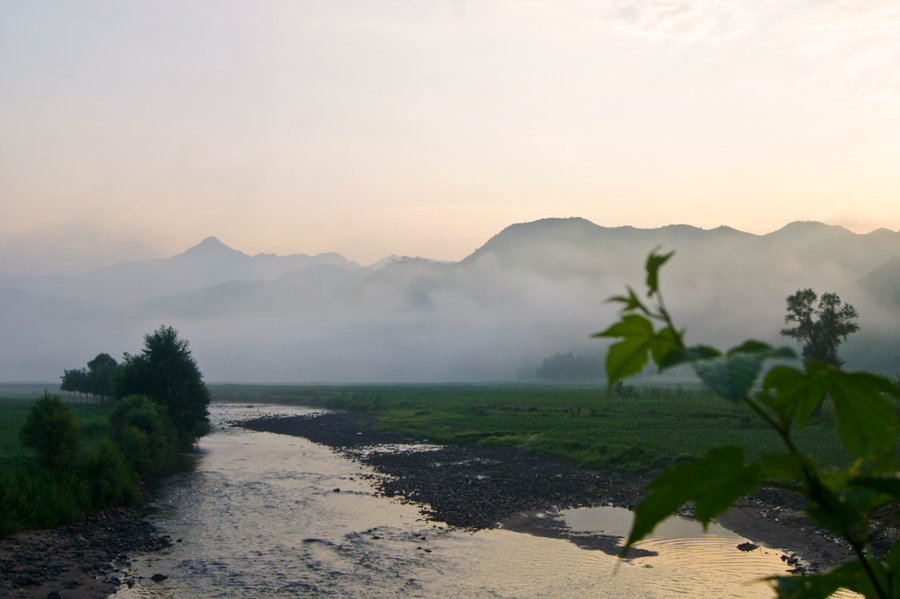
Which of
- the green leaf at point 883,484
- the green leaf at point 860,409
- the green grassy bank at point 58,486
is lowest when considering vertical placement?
the green grassy bank at point 58,486

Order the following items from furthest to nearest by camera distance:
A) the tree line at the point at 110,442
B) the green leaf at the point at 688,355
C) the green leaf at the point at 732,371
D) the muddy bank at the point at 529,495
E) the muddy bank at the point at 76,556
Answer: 1. the tree line at the point at 110,442
2. the muddy bank at the point at 529,495
3. the muddy bank at the point at 76,556
4. the green leaf at the point at 688,355
5. the green leaf at the point at 732,371

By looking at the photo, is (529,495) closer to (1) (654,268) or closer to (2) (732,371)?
(1) (654,268)

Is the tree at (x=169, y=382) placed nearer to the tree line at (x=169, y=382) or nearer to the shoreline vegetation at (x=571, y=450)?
the tree line at (x=169, y=382)

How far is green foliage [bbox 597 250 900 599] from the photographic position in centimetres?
84

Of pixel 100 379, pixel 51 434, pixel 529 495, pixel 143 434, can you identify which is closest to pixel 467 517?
pixel 529 495

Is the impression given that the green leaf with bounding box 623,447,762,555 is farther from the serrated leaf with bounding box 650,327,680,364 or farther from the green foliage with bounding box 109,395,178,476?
Answer: the green foliage with bounding box 109,395,178,476

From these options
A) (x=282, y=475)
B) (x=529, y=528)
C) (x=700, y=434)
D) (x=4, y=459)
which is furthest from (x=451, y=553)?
(x=700, y=434)

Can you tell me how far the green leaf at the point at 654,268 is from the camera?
89 cm

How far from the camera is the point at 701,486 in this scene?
89cm

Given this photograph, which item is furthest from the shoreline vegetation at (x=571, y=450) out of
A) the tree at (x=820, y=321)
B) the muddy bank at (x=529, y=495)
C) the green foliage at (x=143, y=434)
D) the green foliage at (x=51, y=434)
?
the tree at (x=820, y=321)

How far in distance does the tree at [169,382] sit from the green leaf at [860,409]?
5187 centimetres

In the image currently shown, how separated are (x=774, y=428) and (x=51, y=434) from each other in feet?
105

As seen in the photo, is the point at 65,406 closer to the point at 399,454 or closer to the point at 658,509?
the point at 399,454

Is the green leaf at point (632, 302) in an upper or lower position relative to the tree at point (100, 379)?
upper
